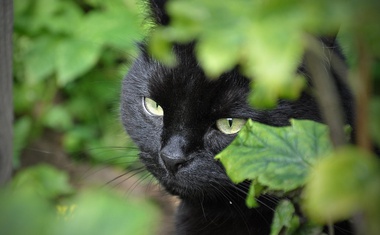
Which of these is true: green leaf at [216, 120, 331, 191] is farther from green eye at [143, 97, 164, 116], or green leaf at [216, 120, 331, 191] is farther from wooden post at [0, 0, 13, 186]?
wooden post at [0, 0, 13, 186]

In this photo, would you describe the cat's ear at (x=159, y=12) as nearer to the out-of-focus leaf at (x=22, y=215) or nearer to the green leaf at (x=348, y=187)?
the green leaf at (x=348, y=187)

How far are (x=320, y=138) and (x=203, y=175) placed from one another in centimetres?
51

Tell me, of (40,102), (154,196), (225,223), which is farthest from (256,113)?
(40,102)

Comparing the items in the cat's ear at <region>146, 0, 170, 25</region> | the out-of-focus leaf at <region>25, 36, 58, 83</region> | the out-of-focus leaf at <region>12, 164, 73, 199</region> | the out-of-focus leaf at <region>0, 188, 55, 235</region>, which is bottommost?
the out-of-focus leaf at <region>12, 164, 73, 199</region>

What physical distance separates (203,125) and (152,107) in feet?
0.91

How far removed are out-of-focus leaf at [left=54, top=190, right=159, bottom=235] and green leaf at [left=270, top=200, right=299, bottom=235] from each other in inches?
28.1

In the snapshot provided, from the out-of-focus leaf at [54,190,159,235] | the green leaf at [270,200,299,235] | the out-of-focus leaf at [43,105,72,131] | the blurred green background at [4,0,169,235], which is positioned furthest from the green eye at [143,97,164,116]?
the out-of-focus leaf at [43,105,72,131]

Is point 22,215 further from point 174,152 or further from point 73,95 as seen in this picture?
point 73,95

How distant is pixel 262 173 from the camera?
116 cm

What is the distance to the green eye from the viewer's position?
1816 mm

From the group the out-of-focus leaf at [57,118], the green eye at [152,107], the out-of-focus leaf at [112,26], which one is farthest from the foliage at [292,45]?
the out-of-focus leaf at [57,118]

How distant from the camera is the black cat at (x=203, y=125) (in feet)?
5.27

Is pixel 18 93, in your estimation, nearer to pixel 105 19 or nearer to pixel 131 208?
pixel 105 19

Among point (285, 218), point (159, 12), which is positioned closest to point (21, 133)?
point (159, 12)
